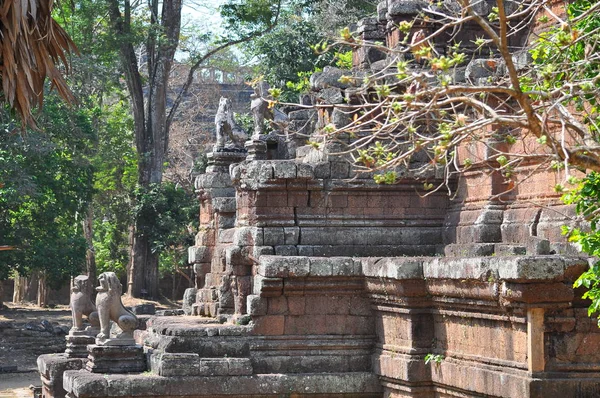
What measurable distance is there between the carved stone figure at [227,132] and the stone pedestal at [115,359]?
15.7 ft

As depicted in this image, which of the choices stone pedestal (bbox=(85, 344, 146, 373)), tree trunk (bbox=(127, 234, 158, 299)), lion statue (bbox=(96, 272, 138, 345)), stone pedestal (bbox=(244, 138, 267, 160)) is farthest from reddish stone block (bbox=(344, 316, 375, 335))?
tree trunk (bbox=(127, 234, 158, 299))

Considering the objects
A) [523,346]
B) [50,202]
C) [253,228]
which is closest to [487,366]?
[523,346]

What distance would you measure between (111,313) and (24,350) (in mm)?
12926

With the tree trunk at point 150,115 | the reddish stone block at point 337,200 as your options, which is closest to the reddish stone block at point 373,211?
the reddish stone block at point 337,200

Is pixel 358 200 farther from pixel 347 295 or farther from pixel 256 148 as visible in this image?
pixel 256 148

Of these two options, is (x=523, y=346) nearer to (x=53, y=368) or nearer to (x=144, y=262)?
(x=53, y=368)

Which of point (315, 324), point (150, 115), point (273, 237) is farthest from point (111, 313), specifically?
point (150, 115)

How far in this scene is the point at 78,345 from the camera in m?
15.9

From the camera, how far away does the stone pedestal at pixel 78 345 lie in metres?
15.9

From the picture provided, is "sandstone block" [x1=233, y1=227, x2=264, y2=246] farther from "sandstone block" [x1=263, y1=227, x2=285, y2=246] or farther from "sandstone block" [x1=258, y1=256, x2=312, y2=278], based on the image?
"sandstone block" [x1=258, y1=256, x2=312, y2=278]

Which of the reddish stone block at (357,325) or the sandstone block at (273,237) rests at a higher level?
the sandstone block at (273,237)

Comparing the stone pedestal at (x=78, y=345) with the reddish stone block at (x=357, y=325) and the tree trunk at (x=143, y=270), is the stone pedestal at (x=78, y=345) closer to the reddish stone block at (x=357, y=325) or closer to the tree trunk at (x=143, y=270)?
the reddish stone block at (x=357, y=325)

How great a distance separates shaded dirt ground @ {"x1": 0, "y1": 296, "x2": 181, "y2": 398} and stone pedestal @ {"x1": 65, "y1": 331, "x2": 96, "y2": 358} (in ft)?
14.2

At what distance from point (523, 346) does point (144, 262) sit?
898 inches
